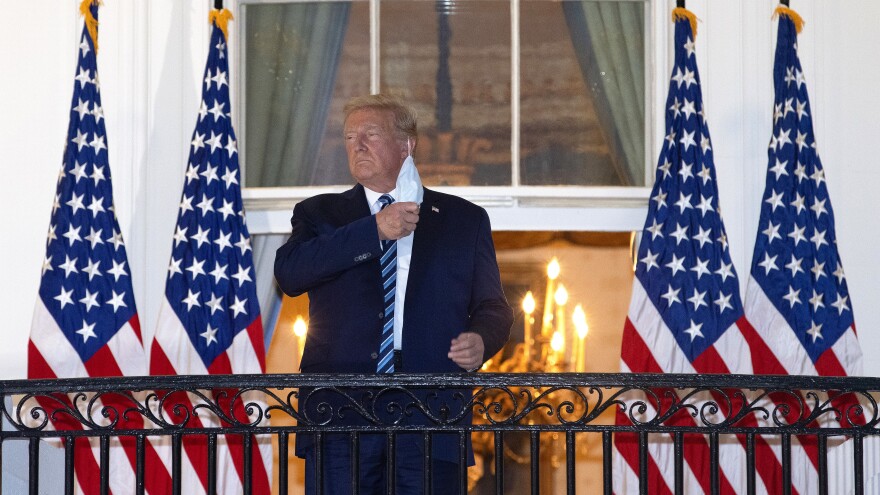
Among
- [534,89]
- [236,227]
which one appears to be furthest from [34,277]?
[534,89]

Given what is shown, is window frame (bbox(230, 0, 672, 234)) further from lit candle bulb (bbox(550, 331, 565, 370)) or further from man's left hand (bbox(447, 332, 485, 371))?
man's left hand (bbox(447, 332, 485, 371))

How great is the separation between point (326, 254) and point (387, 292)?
23 centimetres

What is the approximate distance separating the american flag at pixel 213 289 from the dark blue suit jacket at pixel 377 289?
119 cm

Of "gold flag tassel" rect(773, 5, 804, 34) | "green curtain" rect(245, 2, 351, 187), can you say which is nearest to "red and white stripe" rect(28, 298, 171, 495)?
"green curtain" rect(245, 2, 351, 187)

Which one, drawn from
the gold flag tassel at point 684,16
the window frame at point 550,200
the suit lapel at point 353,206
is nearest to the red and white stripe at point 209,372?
the window frame at point 550,200

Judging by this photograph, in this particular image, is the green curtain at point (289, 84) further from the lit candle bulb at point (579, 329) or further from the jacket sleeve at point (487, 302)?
the jacket sleeve at point (487, 302)

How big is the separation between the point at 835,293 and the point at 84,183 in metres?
3.01

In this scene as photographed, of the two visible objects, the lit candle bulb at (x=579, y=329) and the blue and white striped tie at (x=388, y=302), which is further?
the lit candle bulb at (x=579, y=329)

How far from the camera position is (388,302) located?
11.5ft

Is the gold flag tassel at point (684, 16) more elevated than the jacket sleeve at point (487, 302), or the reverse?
the gold flag tassel at point (684, 16)

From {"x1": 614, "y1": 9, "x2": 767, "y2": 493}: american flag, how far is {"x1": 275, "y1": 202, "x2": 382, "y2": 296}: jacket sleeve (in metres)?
1.72

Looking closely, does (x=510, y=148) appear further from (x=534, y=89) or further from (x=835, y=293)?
(x=835, y=293)

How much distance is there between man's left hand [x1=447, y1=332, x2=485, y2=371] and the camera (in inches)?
131

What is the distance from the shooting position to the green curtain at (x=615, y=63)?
5.34m
